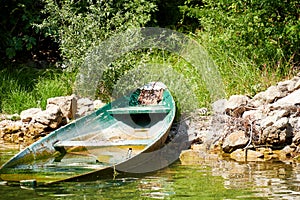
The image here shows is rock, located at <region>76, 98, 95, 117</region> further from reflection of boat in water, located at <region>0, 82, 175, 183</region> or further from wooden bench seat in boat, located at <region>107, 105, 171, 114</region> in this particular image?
wooden bench seat in boat, located at <region>107, 105, 171, 114</region>

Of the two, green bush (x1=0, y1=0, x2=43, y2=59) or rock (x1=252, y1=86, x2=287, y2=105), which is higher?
green bush (x1=0, y1=0, x2=43, y2=59)

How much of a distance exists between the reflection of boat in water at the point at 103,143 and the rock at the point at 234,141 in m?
0.77

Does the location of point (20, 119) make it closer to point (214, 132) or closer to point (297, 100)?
point (214, 132)

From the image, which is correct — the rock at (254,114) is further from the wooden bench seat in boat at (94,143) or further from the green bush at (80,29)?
the green bush at (80,29)

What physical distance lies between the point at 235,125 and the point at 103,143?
189 cm

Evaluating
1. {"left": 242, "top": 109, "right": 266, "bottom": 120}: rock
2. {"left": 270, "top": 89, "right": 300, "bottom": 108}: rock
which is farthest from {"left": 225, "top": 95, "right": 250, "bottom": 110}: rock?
{"left": 270, "top": 89, "right": 300, "bottom": 108}: rock

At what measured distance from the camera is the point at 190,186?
688 centimetres

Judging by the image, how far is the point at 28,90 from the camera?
40.9 ft

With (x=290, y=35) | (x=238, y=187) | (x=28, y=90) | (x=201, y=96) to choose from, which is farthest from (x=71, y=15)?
(x=238, y=187)

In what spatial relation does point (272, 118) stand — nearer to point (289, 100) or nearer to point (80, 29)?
point (289, 100)

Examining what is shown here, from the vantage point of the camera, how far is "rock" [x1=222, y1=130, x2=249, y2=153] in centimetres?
865

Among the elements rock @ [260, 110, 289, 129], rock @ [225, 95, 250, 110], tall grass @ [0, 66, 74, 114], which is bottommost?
rock @ [260, 110, 289, 129]

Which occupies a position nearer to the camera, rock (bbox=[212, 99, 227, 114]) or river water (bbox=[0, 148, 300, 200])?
river water (bbox=[0, 148, 300, 200])

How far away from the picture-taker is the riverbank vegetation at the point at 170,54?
416 inches
